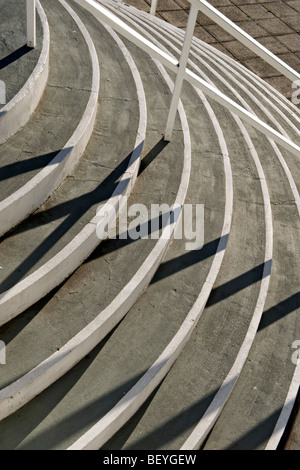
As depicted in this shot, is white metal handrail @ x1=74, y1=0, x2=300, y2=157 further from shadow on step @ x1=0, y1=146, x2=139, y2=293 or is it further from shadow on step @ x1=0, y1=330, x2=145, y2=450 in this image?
shadow on step @ x1=0, y1=330, x2=145, y2=450

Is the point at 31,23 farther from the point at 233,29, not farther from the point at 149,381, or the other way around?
the point at 149,381

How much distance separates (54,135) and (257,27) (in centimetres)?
868

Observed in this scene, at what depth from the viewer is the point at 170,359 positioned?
18.5 ft

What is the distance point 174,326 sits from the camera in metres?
5.89

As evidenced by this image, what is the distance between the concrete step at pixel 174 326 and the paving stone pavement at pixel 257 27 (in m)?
4.77

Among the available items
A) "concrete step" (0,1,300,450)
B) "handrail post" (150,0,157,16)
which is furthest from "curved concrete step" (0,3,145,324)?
"handrail post" (150,0,157,16)

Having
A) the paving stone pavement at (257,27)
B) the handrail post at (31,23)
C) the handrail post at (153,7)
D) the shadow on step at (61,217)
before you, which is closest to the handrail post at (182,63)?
the shadow on step at (61,217)

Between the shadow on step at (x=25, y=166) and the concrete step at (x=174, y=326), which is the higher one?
the shadow on step at (x=25, y=166)

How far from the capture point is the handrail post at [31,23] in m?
6.64

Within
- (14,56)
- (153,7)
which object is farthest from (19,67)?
(153,7)

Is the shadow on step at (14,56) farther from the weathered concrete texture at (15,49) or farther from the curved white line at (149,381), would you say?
the curved white line at (149,381)
